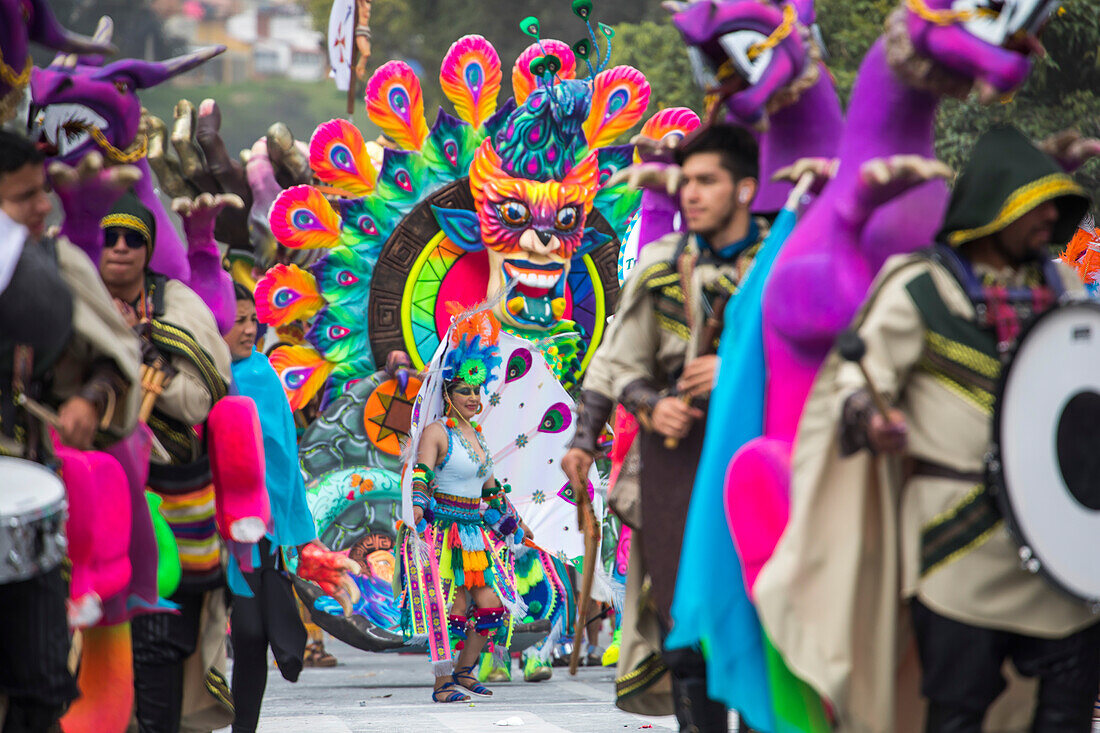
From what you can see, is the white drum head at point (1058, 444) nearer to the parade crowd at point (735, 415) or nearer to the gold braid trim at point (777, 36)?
the parade crowd at point (735, 415)

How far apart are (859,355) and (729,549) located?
78 cm

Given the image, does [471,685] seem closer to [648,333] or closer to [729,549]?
[648,333]

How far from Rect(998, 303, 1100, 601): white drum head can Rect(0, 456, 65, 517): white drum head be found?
2.34 m

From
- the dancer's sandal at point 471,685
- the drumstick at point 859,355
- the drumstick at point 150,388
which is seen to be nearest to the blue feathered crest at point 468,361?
the dancer's sandal at point 471,685

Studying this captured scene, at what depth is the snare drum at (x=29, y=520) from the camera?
13.6 feet

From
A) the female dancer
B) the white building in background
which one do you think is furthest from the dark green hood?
the white building in background

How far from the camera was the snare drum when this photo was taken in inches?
163

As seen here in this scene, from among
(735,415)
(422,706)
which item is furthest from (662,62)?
(735,415)

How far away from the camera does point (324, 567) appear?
33.0 feet

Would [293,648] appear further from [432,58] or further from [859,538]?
[432,58]

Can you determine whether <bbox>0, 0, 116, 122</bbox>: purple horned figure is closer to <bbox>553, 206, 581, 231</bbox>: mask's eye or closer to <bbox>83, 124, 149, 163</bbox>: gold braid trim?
<bbox>83, 124, 149, 163</bbox>: gold braid trim

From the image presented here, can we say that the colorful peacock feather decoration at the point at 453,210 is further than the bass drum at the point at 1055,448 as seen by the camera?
Yes

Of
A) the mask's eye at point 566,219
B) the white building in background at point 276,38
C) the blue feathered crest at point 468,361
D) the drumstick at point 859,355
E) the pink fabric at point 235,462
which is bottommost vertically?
the white building in background at point 276,38

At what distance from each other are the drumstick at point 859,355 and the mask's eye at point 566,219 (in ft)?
20.4
